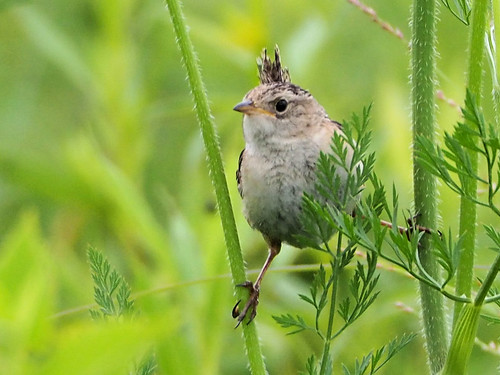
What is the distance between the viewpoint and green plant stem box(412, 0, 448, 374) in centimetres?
219

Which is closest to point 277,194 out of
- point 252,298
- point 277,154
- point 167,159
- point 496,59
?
point 277,154

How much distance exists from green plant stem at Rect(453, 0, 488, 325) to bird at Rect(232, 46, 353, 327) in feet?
2.26

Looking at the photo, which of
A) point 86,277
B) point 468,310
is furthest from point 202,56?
point 468,310

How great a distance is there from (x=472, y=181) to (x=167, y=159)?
13.3 ft

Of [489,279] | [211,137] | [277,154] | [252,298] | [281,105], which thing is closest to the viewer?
[489,279]

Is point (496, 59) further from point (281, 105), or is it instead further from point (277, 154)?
point (281, 105)

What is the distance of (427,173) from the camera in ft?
7.49

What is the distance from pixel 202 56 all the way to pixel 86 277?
5.47 ft

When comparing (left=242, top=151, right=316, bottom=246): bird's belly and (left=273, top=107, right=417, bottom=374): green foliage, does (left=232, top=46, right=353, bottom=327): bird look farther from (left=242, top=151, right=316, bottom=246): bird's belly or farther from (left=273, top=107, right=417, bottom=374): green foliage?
(left=273, top=107, right=417, bottom=374): green foliage

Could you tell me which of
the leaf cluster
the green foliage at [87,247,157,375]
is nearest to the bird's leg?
the green foliage at [87,247,157,375]

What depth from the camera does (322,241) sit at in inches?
92.0

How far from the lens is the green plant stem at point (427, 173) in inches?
86.0

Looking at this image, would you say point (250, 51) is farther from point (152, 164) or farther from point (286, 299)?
point (152, 164)

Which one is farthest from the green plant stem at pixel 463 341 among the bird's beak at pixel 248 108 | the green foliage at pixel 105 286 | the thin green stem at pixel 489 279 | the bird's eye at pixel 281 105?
the bird's eye at pixel 281 105
